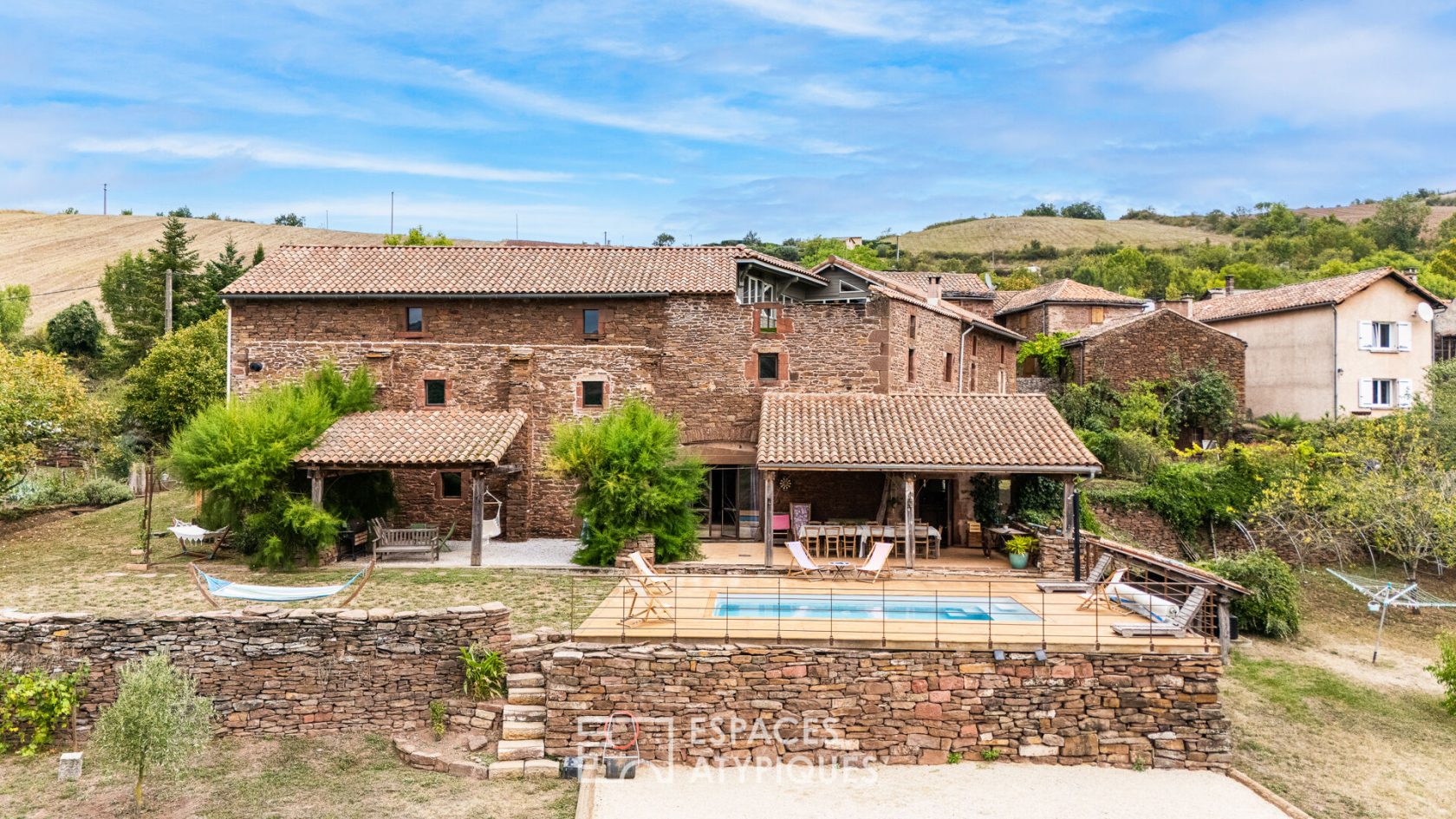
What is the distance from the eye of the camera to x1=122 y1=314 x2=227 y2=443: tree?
110 ft

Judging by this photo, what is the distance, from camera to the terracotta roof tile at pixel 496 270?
24891 millimetres

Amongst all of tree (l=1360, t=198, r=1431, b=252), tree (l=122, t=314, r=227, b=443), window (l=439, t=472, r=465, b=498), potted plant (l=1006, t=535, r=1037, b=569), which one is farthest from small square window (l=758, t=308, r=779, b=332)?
tree (l=1360, t=198, r=1431, b=252)

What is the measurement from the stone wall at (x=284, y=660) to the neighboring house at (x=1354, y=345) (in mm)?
33949

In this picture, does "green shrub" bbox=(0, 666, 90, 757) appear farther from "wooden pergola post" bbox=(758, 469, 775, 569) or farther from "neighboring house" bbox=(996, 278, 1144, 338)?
"neighboring house" bbox=(996, 278, 1144, 338)

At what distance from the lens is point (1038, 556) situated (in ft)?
60.3

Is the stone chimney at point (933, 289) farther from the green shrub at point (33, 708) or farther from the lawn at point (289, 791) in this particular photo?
the green shrub at point (33, 708)

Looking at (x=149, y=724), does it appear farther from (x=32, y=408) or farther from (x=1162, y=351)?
(x=1162, y=351)

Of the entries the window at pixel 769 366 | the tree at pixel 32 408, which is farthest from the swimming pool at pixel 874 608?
the tree at pixel 32 408

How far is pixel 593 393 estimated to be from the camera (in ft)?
79.2

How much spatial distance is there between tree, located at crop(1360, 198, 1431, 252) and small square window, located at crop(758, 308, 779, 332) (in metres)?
82.0

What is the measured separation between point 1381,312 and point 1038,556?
986 inches

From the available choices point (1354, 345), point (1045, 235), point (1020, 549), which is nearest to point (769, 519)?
point (1020, 549)

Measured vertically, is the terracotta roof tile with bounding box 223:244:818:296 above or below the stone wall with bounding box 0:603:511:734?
above

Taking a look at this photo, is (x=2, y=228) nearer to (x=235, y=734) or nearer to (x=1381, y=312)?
(x=235, y=734)
